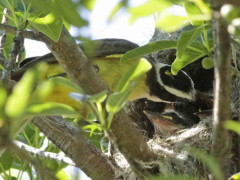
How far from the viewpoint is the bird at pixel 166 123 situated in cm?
405

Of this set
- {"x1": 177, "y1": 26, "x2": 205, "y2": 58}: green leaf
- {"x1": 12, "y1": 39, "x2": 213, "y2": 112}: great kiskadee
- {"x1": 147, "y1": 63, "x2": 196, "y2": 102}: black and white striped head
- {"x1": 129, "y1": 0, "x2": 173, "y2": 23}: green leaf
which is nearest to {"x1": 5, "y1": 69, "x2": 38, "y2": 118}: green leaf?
{"x1": 129, "y1": 0, "x2": 173, "y2": 23}: green leaf

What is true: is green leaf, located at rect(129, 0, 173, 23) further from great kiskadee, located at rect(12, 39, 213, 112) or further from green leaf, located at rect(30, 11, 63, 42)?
great kiskadee, located at rect(12, 39, 213, 112)

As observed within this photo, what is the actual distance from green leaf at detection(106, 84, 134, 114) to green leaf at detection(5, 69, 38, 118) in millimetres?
423

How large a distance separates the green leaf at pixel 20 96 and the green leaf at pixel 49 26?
4.10 feet

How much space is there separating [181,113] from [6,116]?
338 centimetres

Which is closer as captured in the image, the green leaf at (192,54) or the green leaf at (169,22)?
the green leaf at (169,22)

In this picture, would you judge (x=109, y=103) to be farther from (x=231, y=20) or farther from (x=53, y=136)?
(x=53, y=136)

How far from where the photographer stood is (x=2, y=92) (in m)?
0.95

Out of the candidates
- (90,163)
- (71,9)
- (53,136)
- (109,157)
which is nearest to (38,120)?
(53,136)

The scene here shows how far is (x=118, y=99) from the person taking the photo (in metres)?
1.30

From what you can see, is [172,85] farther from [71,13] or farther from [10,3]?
[71,13]

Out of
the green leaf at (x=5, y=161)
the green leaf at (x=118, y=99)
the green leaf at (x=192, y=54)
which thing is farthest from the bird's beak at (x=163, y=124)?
the green leaf at (x=118, y=99)

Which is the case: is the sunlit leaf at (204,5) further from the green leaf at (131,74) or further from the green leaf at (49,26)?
the green leaf at (49,26)

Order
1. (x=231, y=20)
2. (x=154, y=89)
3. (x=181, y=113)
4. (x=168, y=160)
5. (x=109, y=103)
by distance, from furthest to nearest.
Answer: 1. (x=181, y=113)
2. (x=154, y=89)
3. (x=168, y=160)
4. (x=109, y=103)
5. (x=231, y=20)
